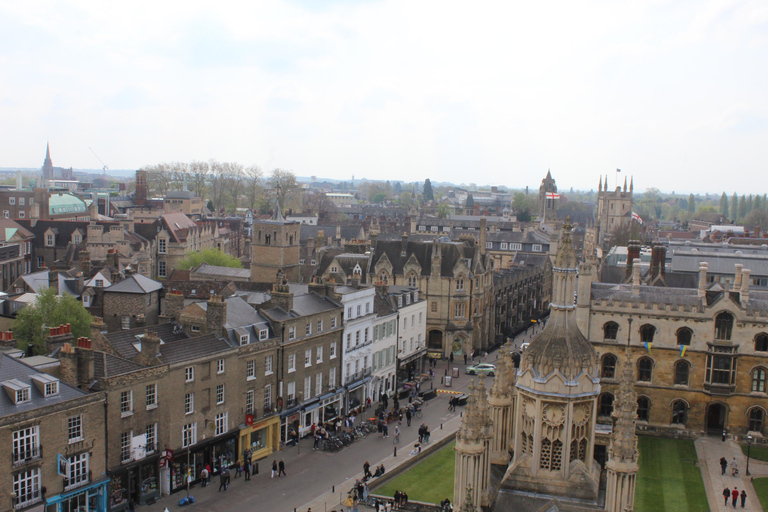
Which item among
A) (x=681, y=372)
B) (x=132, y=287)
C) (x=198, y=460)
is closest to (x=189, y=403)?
(x=198, y=460)

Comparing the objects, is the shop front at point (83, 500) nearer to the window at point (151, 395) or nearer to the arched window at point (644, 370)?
the window at point (151, 395)

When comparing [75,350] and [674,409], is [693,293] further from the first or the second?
[75,350]

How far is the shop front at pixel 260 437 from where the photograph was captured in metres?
40.6

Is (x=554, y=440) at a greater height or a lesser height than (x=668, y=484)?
greater

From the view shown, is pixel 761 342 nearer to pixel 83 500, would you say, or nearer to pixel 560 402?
pixel 560 402

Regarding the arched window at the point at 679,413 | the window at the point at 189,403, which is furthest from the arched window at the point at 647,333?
the window at the point at 189,403

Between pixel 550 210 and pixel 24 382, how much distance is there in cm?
13916

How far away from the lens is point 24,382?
29891mm

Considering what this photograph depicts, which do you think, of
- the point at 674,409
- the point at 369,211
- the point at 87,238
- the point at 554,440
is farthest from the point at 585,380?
the point at 369,211

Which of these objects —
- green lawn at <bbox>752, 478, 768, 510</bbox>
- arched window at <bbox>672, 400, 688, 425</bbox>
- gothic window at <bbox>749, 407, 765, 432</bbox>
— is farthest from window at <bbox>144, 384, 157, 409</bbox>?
gothic window at <bbox>749, 407, 765, 432</bbox>

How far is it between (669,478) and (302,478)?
19.4 m

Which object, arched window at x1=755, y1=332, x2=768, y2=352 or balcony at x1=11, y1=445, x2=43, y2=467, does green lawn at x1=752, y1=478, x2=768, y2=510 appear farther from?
balcony at x1=11, y1=445, x2=43, y2=467

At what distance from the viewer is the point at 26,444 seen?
28781 millimetres

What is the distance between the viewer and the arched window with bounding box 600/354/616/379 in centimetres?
4750
